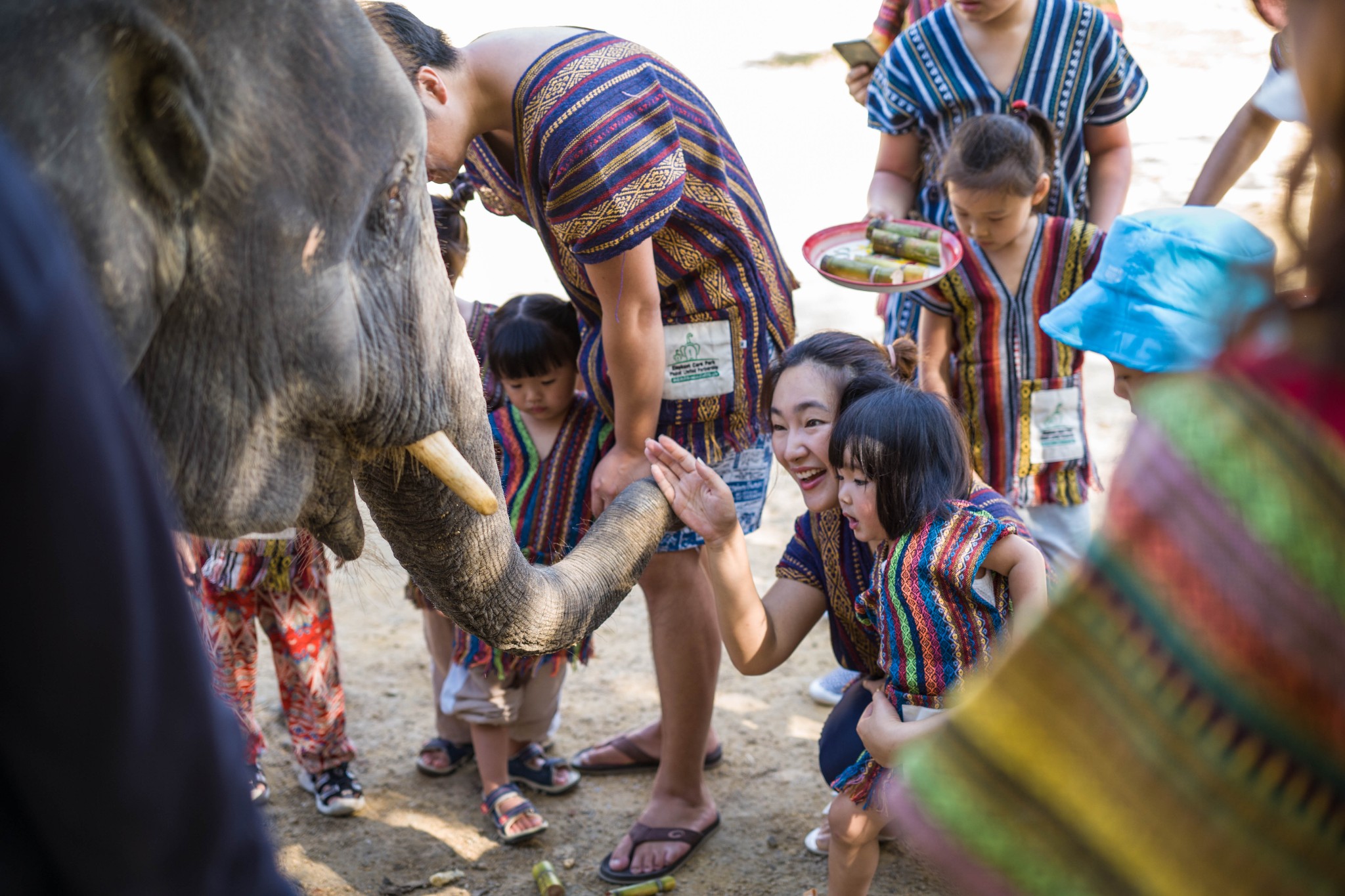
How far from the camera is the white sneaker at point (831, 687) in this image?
10.8ft

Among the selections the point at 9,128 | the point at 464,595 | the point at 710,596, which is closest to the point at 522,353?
the point at 710,596

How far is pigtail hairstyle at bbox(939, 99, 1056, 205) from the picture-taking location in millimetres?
2736

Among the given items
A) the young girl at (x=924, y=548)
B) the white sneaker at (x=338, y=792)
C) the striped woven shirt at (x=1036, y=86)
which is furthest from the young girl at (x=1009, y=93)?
the white sneaker at (x=338, y=792)

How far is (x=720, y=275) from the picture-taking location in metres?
2.44

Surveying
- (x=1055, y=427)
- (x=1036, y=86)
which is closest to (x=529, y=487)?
Result: (x=1055, y=427)

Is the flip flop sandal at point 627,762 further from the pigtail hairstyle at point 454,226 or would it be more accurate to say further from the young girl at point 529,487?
the pigtail hairstyle at point 454,226

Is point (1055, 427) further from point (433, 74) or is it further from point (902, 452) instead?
point (433, 74)

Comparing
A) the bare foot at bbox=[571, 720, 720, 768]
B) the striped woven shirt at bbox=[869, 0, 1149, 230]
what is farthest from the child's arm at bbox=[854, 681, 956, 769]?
the striped woven shirt at bbox=[869, 0, 1149, 230]

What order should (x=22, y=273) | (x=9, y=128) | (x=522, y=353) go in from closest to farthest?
(x=22, y=273) < (x=9, y=128) < (x=522, y=353)

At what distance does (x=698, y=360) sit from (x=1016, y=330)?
89cm

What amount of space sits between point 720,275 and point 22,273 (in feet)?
6.44

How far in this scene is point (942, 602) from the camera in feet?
6.43

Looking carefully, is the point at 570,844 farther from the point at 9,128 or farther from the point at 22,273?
the point at 22,273

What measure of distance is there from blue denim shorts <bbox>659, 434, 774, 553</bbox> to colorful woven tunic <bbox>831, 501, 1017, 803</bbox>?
60 centimetres
